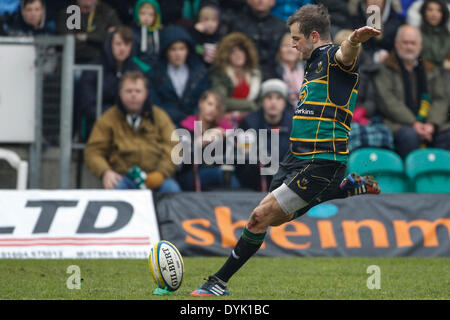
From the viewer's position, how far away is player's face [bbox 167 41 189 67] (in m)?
12.6

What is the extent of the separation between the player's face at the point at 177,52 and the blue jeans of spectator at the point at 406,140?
132 inches

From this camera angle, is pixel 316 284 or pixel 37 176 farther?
pixel 37 176

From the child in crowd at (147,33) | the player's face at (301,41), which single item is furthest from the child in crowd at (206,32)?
the player's face at (301,41)

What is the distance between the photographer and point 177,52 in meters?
12.6

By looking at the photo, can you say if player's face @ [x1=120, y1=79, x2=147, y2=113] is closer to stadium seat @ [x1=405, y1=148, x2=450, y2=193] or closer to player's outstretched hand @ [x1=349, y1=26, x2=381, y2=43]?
stadium seat @ [x1=405, y1=148, x2=450, y2=193]

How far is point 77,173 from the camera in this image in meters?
12.3

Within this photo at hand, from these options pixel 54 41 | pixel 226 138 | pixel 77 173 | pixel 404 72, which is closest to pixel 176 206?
pixel 226 138

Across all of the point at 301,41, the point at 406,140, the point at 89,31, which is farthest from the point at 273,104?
the point at 301,41

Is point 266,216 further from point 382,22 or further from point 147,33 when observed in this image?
point 382,22

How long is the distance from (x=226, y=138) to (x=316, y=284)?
4.30 metres

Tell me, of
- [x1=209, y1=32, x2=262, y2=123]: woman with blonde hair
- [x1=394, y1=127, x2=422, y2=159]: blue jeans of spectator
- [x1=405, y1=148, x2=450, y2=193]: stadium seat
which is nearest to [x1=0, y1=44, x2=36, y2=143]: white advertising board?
[x1=209, y1=32, x2=262, y2=123]: woman with blonde hair

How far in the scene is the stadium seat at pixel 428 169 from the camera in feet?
40.1
